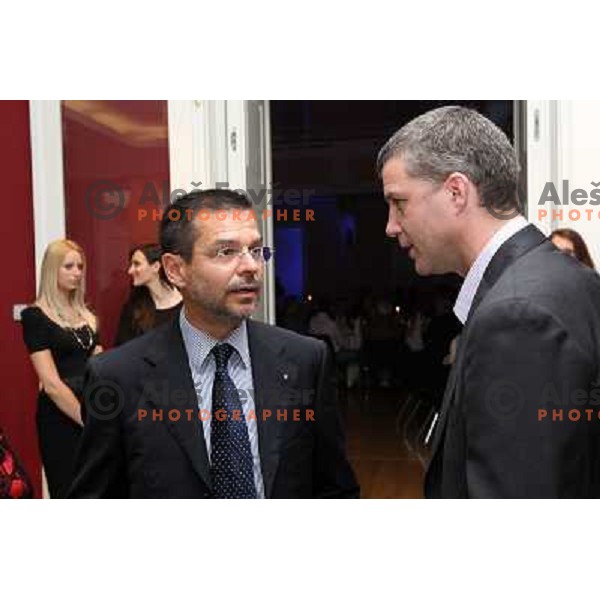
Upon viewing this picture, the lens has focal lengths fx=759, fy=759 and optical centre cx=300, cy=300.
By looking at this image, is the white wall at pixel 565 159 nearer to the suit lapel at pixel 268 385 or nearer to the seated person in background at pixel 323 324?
the seated person in background at pixel 323 324

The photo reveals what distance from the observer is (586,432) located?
1.18 m

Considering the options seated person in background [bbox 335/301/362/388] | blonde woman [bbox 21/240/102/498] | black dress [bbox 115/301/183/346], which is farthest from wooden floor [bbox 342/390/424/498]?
blonde woman [bbox 21/240/102/498]

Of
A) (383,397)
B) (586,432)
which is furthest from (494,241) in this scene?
(383,397)

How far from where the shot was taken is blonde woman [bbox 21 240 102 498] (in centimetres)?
311

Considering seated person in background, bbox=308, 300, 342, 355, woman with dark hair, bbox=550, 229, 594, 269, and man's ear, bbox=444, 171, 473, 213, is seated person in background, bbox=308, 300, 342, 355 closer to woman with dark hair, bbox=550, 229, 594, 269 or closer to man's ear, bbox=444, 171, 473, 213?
A: woman with dark hair, bbox=550, 229, 594, 269

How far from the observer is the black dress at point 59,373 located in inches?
123

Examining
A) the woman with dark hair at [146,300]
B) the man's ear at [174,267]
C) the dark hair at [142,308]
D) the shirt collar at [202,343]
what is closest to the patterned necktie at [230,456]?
the shirt collar at [202,343]

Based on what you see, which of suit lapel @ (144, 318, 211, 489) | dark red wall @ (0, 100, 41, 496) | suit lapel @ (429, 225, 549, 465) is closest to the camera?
suit lapel @ (429, 225, 549, 465)

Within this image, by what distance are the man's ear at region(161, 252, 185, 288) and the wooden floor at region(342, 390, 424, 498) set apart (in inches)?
97.6

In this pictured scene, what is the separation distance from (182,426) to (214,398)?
0.15 metres

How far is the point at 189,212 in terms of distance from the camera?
202 centimetres

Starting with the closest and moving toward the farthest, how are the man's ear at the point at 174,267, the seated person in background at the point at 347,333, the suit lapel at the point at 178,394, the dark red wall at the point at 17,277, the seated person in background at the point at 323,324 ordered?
the suit lapel at the point at 178,394 → the man's ear at the point at 174,267 → the dark red wall at the point at 17,277 → the seated person in background at the point at 323,324 → the seated person in background at the point at 347,333

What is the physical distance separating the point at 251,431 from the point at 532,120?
2292mm

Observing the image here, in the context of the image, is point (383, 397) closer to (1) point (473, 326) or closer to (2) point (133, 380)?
(2) point (133, 380)
